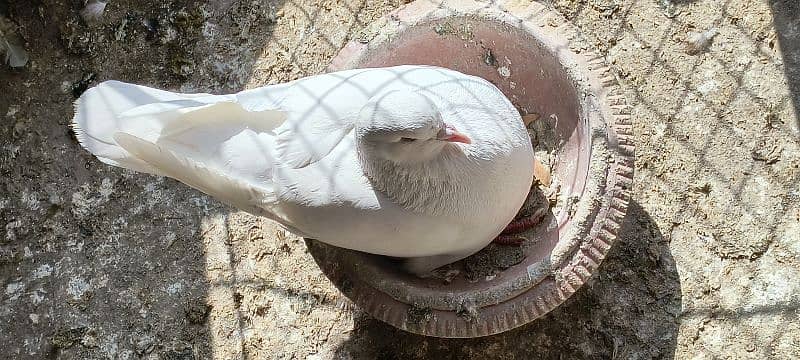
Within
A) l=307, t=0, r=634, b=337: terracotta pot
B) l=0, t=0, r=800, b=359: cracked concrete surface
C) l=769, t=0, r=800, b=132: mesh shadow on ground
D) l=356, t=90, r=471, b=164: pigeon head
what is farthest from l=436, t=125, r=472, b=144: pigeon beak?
l=769, t=0, r=800, b=132: mesh shadow on ground

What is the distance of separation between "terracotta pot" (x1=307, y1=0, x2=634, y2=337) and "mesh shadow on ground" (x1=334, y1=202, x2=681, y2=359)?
36 centimetres

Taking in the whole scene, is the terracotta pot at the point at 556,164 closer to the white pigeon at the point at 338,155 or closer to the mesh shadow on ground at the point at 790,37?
the white pigeon at the point at 338,155

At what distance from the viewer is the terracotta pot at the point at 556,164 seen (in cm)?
172

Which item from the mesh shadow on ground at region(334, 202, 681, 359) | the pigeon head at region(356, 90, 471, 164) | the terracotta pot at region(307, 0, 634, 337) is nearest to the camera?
the pigeon head at region(356, 90, 471, 164)

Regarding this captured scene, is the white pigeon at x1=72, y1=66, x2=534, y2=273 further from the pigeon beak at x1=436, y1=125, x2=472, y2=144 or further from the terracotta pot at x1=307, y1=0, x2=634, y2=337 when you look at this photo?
the terracotta pot at x1=307, y1=0, x2=634, y2=337

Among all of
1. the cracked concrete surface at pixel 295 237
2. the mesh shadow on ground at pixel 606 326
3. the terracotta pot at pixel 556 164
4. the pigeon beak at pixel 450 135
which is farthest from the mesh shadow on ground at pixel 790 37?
the pigeon beak at pixel 450 135

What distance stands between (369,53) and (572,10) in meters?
0.85

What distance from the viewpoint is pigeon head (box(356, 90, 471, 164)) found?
4.73ft

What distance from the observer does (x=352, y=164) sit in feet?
5.36

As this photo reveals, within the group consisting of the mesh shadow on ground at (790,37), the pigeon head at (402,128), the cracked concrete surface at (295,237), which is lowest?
the cracked concrete surface at (295,237)

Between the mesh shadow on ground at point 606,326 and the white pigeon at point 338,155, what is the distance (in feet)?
1.65

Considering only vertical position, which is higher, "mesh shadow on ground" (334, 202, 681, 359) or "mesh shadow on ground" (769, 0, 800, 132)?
"mesh shadow on ground" (769, 0, 800, 132)

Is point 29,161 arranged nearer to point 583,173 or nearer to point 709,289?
point 583,173

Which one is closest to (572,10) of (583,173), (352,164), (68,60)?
(583,173)
